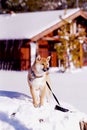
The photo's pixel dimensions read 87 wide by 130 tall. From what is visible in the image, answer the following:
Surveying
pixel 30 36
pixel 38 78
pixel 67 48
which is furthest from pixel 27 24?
pixel 38 78

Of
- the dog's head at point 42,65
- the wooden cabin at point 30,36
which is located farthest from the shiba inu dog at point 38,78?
the wooden cabin at point 30,36

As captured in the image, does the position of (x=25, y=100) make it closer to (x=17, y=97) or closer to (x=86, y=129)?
(x=17, y=97)

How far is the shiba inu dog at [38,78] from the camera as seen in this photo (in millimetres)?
8539

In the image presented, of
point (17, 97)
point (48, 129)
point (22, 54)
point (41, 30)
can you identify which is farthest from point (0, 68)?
point (48, 129)

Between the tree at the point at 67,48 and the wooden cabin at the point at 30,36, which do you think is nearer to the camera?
the tree at the point at 67,48

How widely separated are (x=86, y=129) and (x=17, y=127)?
118cm

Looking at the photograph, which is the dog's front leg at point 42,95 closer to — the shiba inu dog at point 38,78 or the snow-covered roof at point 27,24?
the shiba inu dog at point 38,78

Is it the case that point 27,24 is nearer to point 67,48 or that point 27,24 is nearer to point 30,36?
point 30,36

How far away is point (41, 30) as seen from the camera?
2559 centimetres

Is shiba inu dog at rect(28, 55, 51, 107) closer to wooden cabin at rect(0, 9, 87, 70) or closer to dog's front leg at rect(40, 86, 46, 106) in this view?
dog's front leg at rect(40, 86, 46, 106)

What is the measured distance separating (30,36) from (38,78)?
16.6 metres

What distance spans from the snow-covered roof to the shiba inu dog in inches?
641

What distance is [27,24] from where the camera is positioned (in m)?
28.1

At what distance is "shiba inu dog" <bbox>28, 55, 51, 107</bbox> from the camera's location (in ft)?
28.0
